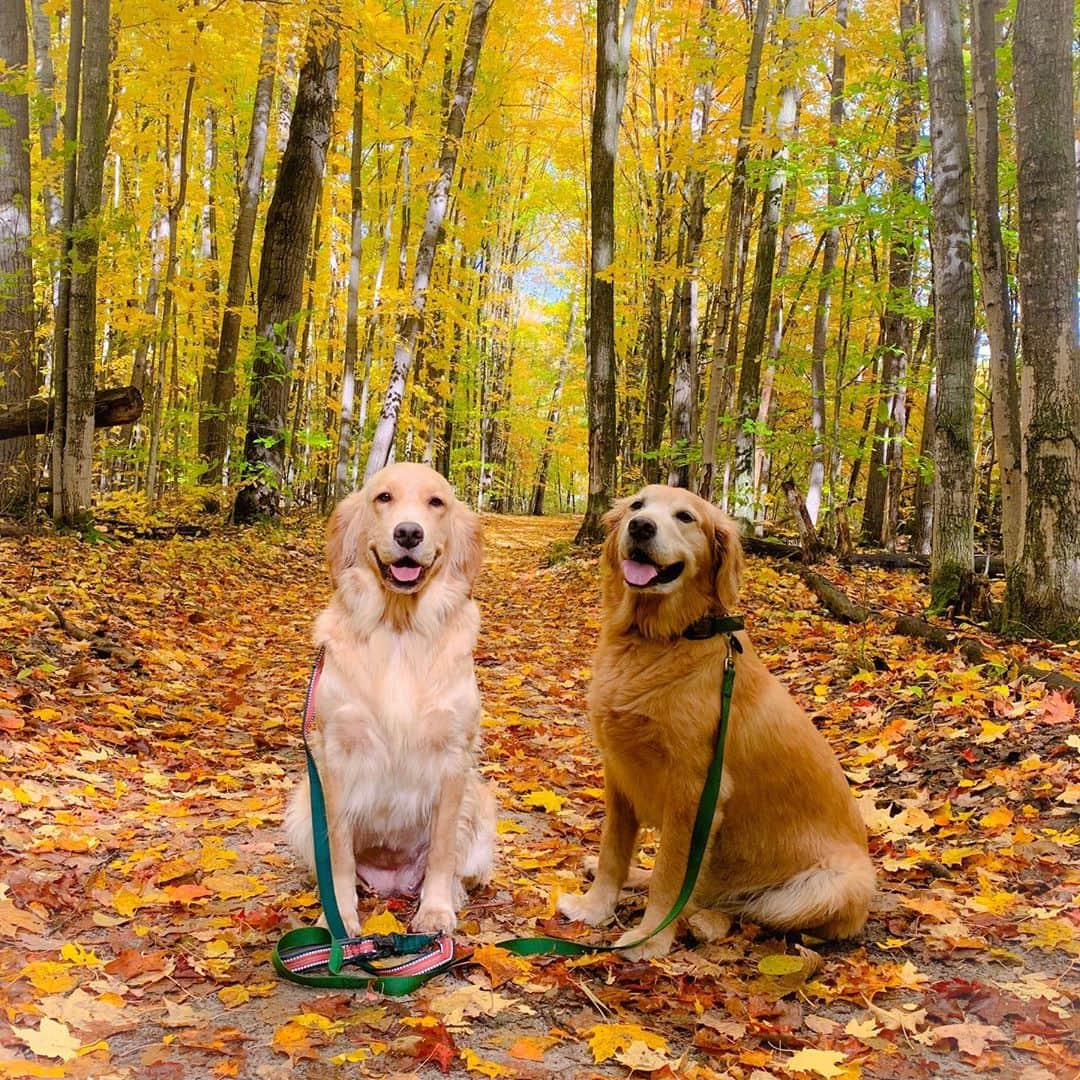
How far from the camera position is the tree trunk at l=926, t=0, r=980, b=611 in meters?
6.70

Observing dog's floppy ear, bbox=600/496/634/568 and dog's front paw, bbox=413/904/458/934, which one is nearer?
dog's front paw, bbox=413/904/458/934

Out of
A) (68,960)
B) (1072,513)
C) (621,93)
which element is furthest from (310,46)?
(68,960)

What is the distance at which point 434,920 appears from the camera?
2906 mm

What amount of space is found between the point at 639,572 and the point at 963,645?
3.57m

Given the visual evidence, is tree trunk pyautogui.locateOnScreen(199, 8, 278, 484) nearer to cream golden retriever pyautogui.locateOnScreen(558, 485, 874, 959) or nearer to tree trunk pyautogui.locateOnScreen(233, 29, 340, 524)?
tree trunk pyautogui.locateOnScreen(233, 29, 340, 524)

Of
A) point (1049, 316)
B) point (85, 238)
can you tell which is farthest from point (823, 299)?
point (85, 238)

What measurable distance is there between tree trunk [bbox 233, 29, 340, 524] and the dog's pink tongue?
1057cm

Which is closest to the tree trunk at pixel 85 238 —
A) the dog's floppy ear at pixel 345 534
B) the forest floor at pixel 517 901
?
the forest floor at pixel 517 901

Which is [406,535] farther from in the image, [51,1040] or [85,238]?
[85,238]

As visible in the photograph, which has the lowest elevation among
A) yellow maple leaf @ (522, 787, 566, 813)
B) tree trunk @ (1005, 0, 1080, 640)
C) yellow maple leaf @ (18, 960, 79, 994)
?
yellow maple leaf @ (522, 787, 566, 813)

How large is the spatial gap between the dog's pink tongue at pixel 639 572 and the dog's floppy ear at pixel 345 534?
3.23 feet

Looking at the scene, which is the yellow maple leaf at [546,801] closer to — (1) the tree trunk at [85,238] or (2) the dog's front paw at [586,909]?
(2) the dog's front paw at [586,909]

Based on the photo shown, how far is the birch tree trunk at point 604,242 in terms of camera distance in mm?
12688

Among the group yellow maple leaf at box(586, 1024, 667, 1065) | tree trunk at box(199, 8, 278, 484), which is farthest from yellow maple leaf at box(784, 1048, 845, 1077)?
tree trunk at box(199, 8, 278, 484)
